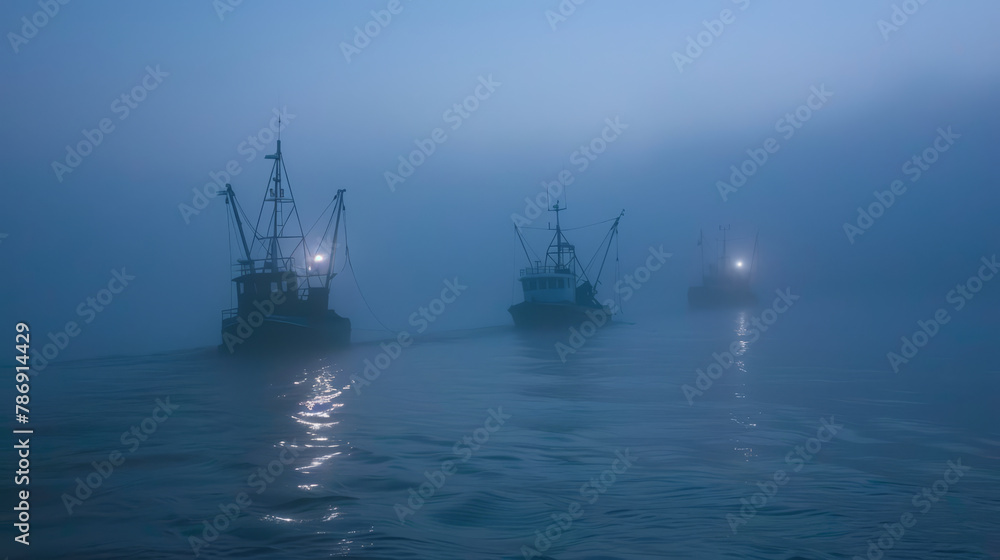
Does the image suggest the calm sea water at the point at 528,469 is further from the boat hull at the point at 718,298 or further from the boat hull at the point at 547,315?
the boat hull at the point at 718,298

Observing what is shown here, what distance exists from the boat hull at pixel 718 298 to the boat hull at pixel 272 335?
87500 millimetres

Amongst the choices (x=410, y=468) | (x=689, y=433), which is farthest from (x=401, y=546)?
(x=689, y=433)

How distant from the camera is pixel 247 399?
23.3 metres

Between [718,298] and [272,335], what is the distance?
92.6 metres

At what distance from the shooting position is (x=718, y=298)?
120062 millimetres

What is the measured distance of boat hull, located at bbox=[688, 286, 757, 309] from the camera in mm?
120000

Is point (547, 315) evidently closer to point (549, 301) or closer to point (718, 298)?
point (549, 301)

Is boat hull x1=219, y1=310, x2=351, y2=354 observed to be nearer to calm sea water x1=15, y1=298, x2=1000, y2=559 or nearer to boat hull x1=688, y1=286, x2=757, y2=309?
calm sea water x1=15, y1=298, x2=1000, y2=559

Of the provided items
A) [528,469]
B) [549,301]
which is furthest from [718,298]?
[528,469]

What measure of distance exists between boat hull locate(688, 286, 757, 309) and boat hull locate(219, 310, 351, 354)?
287 ft

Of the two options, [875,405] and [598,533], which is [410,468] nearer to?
[598,533]

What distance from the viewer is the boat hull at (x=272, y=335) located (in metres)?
42.0

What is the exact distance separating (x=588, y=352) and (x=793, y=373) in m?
15.9

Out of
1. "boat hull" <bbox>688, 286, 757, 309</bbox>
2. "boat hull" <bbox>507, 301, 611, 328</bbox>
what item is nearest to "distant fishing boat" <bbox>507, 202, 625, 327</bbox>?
"boat hull" <bbox>507, 301, 611, 328</bbox>
